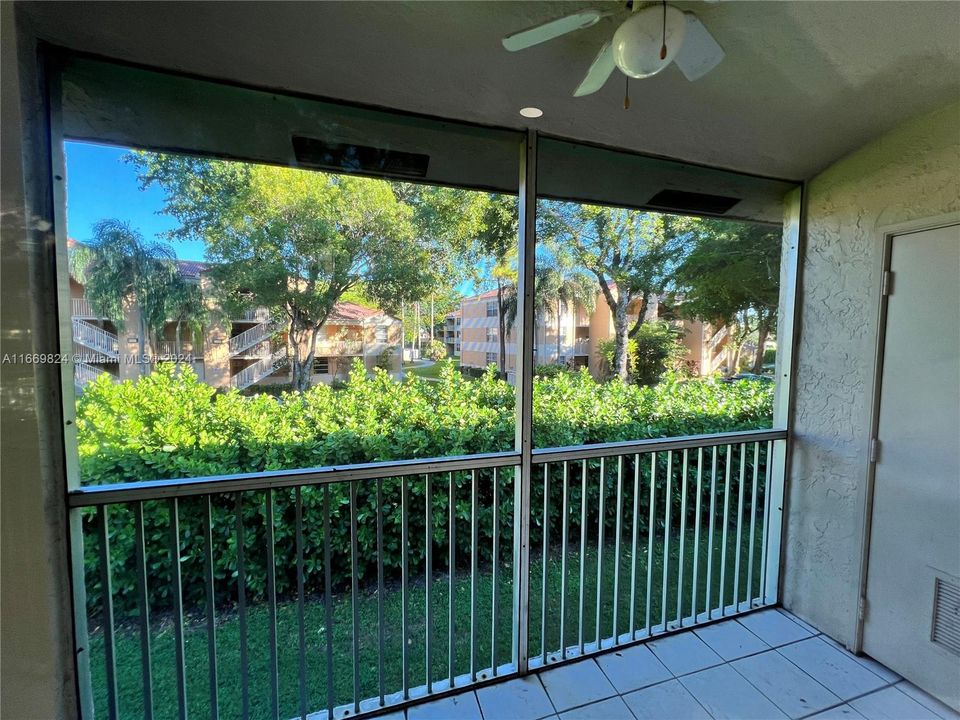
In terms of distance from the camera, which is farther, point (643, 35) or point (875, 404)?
point (875, 404)

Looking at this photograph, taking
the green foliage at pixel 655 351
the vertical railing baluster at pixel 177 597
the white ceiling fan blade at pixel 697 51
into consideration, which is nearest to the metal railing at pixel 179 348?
the vertical railing baluster at pixel 177 597

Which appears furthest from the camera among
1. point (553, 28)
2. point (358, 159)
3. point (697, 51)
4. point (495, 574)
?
point (495, 574)

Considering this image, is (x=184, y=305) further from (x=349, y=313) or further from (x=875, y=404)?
(x=875, y=404)

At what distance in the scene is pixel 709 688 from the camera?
1767 mm

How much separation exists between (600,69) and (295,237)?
48.3 inches

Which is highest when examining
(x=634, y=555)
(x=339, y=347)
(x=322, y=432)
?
(x=339, y=347)

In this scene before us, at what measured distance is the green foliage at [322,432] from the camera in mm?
1478

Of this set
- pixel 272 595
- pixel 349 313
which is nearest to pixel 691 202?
pixel 349 313

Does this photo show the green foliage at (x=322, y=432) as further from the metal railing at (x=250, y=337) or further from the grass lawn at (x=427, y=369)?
the metal railing at (x=250, y=337)

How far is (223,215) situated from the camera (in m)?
1.55

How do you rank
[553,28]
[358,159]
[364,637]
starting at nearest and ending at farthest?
[553,28] < [358,159] < [364,637]

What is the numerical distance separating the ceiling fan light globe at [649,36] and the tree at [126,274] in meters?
1.60

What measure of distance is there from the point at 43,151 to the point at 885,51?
2.69 meters

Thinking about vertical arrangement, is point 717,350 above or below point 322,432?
above
